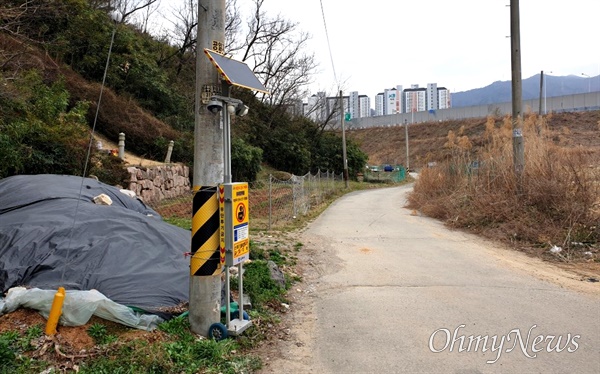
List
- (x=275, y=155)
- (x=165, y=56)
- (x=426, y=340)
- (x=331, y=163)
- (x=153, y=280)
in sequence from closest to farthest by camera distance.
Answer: (x=426, y=340) < (x=153, y=280) < (x=165, y=56) < (x=275, y=155) < (x=331, y=163)

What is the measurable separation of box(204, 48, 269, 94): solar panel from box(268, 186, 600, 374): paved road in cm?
258

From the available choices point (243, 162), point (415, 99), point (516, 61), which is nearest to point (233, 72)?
point (516, 61)

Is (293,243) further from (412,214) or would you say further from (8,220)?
(412,214)

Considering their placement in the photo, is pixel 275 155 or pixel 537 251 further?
pixel 275 155

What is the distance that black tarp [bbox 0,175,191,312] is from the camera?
4551 mm

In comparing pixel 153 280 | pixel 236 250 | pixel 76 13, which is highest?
pixel 76 13

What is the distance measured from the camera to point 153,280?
477 cm

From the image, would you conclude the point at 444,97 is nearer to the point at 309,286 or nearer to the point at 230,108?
the point at 309,286

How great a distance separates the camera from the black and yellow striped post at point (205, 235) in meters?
3.97

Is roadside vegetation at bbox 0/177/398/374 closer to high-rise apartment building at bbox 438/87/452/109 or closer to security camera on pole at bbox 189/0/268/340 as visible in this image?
security camera on pole at bbox 189/0/268/340

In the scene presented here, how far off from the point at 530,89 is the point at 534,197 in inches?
5282

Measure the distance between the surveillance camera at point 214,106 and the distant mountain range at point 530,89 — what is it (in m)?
108

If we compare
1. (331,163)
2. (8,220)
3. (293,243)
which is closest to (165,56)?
(331,163)

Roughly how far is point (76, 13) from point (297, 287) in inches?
730
